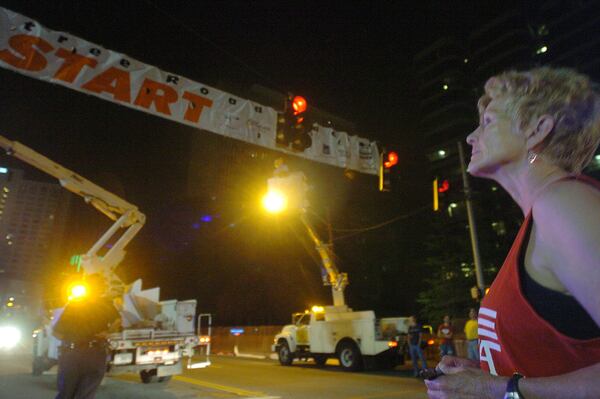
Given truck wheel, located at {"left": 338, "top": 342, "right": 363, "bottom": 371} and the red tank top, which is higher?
the red tank top

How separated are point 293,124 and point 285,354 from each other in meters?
12.1

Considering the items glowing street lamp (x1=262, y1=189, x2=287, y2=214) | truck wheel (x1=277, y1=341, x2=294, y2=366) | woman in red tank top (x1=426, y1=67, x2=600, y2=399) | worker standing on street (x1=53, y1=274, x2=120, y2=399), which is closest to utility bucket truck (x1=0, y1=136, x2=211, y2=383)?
glowing street lamp (x1=262, y1=189, x2=287, y2=214)

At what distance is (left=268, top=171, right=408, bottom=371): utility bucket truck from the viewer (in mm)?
14113

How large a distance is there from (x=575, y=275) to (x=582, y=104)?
24.3 inches

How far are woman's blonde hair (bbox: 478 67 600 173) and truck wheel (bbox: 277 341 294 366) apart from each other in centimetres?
1794

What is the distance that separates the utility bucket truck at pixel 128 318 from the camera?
1038 cm

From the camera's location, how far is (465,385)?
3.87ft

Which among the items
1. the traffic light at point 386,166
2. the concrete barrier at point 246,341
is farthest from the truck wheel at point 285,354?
the traffic light at point 386,166

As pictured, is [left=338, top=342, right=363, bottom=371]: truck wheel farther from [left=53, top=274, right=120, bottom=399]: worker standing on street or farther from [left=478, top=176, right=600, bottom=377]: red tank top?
[left=478, top=176, right=600, bottom=377]: red tank top

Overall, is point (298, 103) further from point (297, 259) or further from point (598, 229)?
point (297, 259)

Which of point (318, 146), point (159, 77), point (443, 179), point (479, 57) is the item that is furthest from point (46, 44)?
point (479, 57)

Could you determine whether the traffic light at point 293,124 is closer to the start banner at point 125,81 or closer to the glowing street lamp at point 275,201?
the start banner at point 125,81

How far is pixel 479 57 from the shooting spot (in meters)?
73.2

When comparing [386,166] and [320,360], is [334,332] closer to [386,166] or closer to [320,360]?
[320,360]
